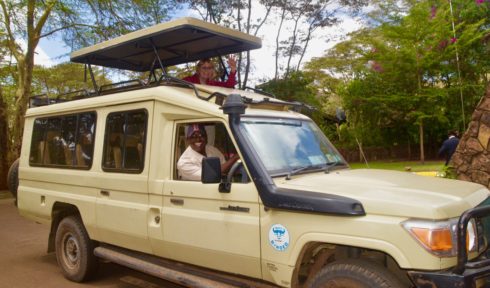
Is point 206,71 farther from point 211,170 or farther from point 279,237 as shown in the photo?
point 279,237

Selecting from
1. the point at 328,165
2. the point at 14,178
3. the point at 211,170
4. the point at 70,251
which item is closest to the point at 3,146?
the point at 14,178

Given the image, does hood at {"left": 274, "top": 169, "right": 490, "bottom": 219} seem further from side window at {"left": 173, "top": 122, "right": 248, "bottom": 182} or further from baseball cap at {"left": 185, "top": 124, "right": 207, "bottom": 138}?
baseball cap at {"left": 185, "top": 124, "right": 207, "bottom": 138}

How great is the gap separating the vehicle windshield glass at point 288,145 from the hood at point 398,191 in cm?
15

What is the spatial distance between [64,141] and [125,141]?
54.6 inches

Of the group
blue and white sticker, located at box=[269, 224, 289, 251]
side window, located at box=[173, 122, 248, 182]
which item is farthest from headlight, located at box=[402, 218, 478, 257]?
side window, located at box=[173, 122, 248, 182]

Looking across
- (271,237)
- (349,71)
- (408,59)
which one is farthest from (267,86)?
(271,237)

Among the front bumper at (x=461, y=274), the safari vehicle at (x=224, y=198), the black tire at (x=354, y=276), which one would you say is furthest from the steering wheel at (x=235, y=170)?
the front bumper at (x=461, y=274)

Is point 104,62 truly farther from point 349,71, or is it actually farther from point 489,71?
point 349,71

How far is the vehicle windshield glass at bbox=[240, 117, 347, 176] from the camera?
3.84 metres

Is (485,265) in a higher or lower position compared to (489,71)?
lower

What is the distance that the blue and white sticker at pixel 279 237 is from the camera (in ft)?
11.3

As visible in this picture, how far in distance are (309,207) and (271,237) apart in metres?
0.48

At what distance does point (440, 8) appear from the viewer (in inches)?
875

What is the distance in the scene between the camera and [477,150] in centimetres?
799
